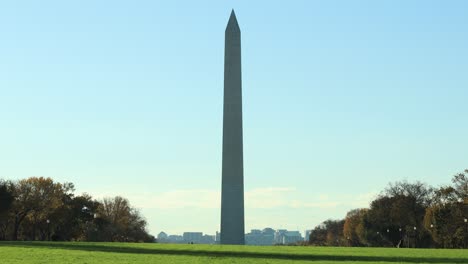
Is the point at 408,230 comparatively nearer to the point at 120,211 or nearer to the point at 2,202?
the point at 120,211

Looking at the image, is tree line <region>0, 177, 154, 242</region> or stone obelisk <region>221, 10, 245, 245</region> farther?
tree line <region>0, 177, 154, 242</region>

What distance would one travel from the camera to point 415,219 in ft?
320

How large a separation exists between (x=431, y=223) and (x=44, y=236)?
46.9 meters

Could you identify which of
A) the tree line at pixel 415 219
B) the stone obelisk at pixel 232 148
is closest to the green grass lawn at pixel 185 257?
the stone obelisk at pixel 232 148

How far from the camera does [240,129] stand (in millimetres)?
58625

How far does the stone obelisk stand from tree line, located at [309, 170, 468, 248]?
85.8 ft

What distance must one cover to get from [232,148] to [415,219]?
46.8m

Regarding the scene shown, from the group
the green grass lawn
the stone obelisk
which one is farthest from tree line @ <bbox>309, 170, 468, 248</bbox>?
the green grass lawn

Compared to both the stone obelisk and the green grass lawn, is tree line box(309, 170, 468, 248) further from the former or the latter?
the green grass lawn

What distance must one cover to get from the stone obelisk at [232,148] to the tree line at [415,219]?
2615 cm

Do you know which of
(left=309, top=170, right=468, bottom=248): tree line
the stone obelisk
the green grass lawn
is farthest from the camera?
(left=309, top=170, right=468, bottom=248): tree line

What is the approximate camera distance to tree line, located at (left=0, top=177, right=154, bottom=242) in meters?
87.2

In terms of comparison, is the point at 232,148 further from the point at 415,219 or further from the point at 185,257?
the point at 415,219

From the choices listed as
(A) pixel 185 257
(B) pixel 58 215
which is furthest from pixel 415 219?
(A) pixel 185 257
